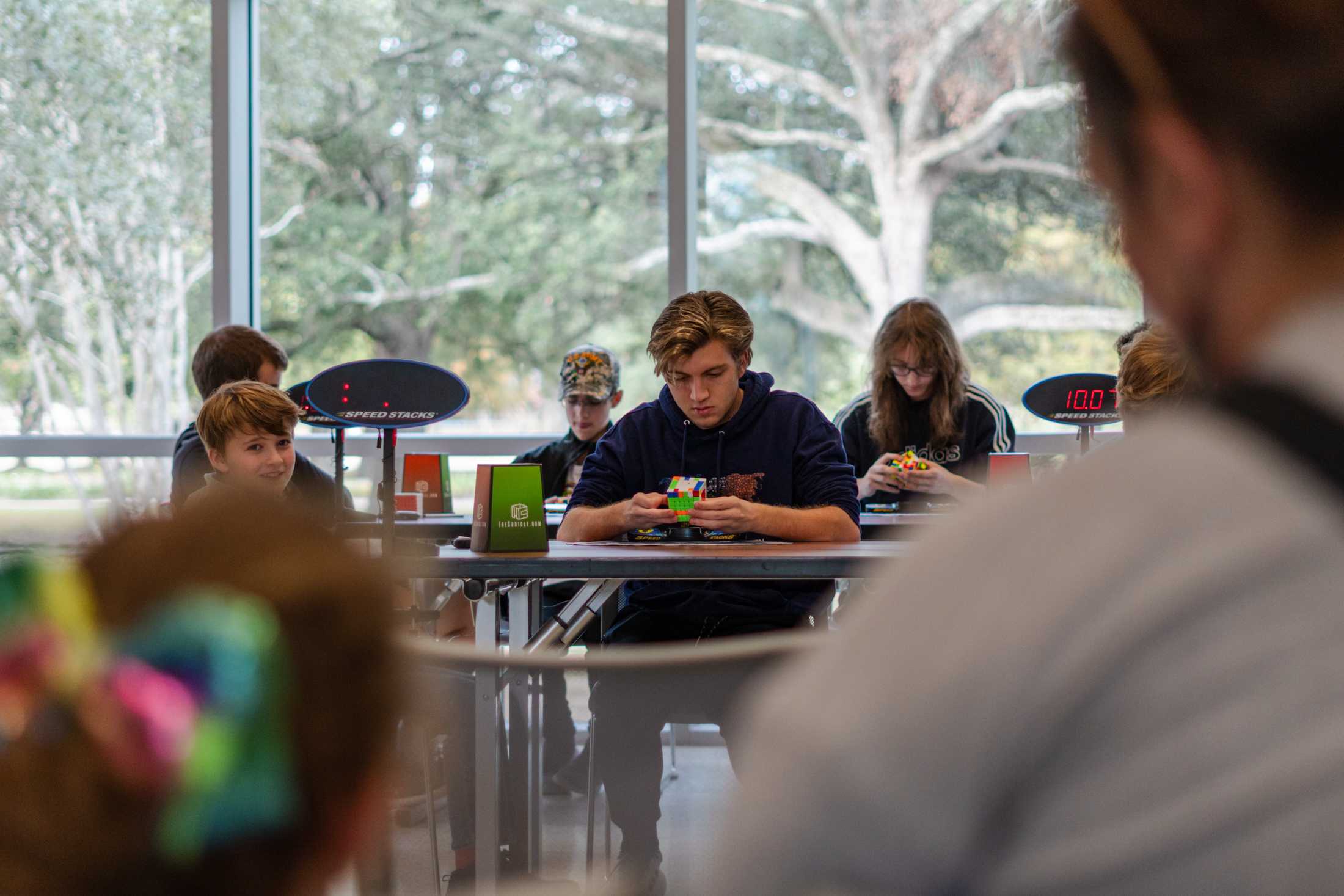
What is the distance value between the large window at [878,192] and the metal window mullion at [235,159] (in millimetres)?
1970

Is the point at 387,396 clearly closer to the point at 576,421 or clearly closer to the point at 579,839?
the point at 579,839

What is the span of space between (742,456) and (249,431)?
1194 millimetres

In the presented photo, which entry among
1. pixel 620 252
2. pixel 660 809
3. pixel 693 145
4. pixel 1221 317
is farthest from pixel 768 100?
pixel 1221 317

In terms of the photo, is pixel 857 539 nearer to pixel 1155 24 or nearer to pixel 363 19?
pixel 1155 24

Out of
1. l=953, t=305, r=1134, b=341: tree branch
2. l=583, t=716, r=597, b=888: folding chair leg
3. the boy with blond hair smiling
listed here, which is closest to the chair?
l=583, t=716, r=597, b=888: folding chair leg

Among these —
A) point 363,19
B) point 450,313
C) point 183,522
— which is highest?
point 363,19

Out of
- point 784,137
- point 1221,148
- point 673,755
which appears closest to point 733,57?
point 784,137

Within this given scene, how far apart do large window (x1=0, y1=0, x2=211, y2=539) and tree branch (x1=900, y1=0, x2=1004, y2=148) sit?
9.83 ft

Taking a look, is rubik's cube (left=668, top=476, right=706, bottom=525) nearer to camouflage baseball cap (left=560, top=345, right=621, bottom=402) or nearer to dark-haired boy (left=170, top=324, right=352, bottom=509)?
dark-haired boy (left=170, top=324, right=352, bottom=509)

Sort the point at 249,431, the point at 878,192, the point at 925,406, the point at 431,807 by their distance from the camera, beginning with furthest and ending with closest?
the point at 878,192 → the point at 925,406 → the point at 249,431 → the point at 431,807

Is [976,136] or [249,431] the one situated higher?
[976,136]

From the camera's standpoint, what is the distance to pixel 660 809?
2.30m

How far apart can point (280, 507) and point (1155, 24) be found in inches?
15.7

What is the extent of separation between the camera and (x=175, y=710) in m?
0.46
